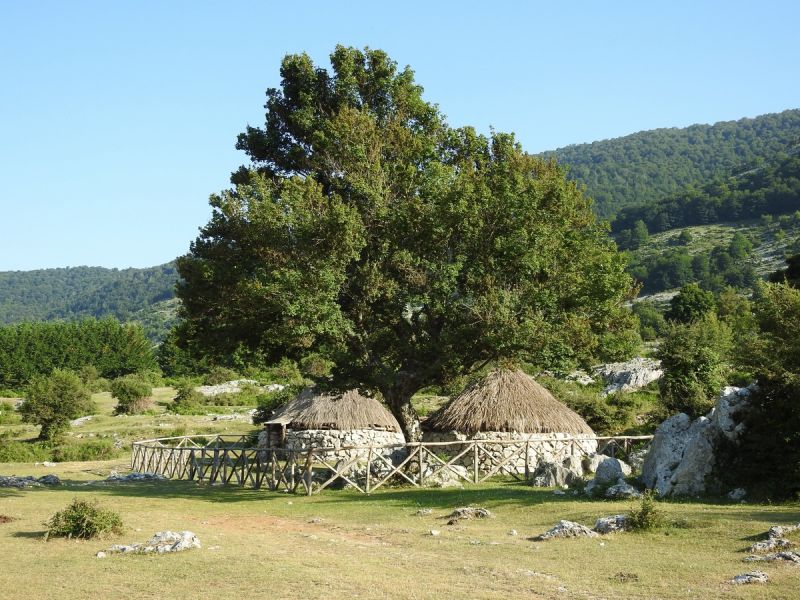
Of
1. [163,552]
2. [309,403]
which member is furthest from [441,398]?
[163,552]

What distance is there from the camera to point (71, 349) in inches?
3745

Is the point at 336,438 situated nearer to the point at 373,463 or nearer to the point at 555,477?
the point at 373,463

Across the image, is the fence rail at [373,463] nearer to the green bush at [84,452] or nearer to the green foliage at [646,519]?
the green bush at [84,452]

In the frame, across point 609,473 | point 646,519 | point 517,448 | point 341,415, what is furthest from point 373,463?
point 646,519

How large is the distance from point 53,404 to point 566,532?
4174 centimetres

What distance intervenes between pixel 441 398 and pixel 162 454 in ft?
110

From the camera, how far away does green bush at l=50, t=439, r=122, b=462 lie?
140 feet

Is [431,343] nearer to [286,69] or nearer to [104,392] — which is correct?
[286,69]

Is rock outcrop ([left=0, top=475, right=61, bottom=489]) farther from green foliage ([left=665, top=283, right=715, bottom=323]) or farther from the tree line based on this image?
the tree line

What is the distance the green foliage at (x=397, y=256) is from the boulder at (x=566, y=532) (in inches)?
329

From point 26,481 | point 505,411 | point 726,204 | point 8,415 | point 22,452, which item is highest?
point 726,204

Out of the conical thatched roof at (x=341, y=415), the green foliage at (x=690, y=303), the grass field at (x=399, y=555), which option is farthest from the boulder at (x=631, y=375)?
the grass field at (x=399, y=555)

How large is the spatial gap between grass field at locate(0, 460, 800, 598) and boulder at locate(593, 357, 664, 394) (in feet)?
116

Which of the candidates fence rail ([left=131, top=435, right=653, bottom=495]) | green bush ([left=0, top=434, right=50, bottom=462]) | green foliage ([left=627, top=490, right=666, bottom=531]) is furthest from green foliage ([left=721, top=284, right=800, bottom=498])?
green bush ([left=0, top=434, right=50, bottom=462])
